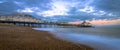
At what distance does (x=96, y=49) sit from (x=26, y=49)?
5061 millimetres

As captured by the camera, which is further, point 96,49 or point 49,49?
point 96,49

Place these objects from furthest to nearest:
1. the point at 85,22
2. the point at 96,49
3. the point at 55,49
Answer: the point at 85,22 → the point at 96,49 → the point at 55,49

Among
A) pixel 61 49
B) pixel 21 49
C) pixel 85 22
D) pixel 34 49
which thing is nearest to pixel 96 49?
pixel 61 49

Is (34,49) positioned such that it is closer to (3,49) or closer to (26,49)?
(26,49)

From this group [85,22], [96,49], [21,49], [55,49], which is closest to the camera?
[21,49]

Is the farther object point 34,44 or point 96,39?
point 96,39

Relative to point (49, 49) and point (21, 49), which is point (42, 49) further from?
point (21, 49)

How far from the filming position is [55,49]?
27.0ft

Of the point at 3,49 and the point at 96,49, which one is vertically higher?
the point at 3,49

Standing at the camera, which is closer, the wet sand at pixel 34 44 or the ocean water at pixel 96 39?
the wet sand at pixel 34 44

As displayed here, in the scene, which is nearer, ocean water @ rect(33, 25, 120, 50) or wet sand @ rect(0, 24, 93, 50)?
wet sand @ rect(0, 24, 93, 50)

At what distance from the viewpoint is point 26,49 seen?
7.80 m

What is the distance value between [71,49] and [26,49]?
2.95 metres

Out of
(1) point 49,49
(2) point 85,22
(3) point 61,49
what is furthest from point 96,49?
(2) point 85,22
